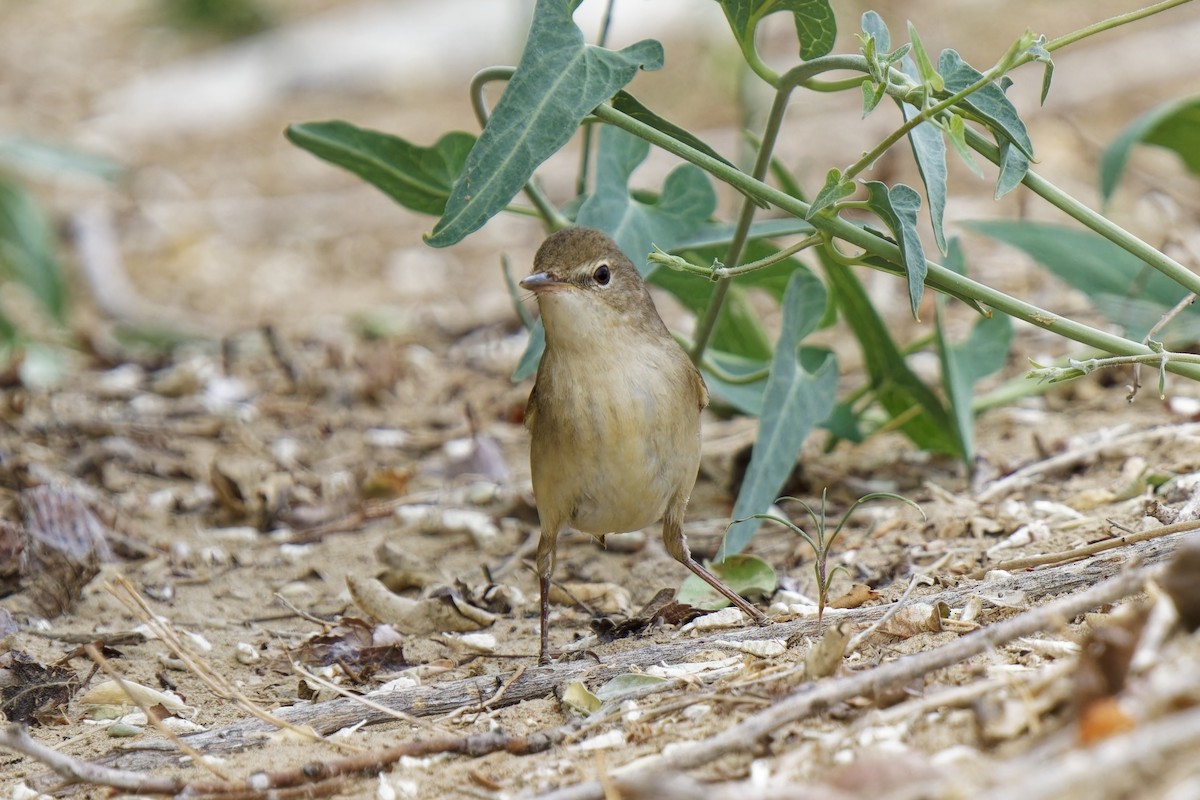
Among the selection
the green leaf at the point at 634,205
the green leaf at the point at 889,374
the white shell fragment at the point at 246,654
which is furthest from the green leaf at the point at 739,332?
the white shell fragment at the point at 246,654

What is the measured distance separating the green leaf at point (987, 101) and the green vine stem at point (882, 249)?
1.22 feet

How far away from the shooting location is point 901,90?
124 inches

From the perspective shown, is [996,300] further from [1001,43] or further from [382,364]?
[1001,43]

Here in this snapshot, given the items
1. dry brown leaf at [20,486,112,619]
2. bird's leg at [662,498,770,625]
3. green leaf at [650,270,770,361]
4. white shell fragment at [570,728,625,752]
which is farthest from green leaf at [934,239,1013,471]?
dry brown leaf at [20,486,112,619]

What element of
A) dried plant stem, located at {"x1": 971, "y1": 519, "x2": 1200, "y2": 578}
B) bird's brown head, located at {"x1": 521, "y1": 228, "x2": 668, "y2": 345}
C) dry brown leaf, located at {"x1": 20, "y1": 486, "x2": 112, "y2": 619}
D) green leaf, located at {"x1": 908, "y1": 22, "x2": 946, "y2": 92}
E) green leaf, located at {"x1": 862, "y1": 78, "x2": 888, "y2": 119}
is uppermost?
green leaf, located at {"x1": 908, "y1": 22, "x2": 946, "y2": 92}

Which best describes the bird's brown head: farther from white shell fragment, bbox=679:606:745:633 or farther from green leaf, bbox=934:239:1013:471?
green leaf, bbox=934:239:1013:471

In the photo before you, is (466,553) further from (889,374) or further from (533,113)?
(533,113)

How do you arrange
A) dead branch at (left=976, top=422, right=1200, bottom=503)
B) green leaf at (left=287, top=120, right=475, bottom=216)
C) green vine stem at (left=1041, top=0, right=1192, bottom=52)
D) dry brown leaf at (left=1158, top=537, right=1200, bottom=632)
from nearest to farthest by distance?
1. dry brown leaf at (left=1158, top=537, right=1200, bottom=632)
2. green vine stem at (left=1041, top=0, right=1192, bottom=52)
3. green leaf at (left=287, top=120, right=475, bottom=216)
4. dead branch at (left=976, top=422, right=1200, bottom=503)

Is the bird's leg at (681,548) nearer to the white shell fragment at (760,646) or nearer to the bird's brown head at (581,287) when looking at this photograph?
the white shell fragment at (760,646)

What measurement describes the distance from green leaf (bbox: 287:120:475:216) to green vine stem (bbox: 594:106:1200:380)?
0.88 metres

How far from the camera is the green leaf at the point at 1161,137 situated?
176 inches

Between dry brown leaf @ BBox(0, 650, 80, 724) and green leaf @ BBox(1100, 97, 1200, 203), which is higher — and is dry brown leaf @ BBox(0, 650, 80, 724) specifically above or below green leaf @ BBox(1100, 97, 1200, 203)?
below

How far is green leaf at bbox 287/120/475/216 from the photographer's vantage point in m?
4.09

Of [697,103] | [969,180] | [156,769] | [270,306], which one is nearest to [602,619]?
[156,769]
